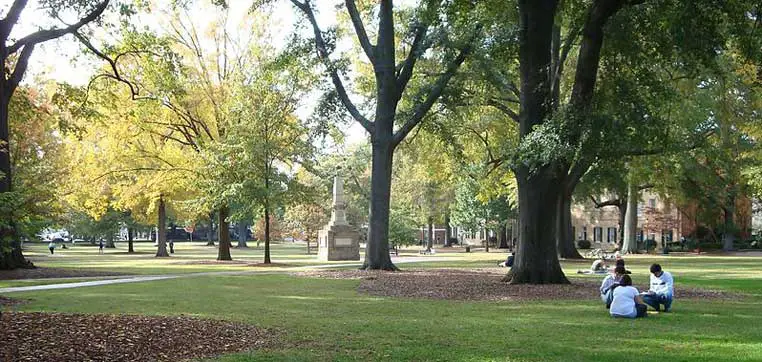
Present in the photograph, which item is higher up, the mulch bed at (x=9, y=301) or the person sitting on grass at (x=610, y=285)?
the person sitting on grass at (x=610, y=285)

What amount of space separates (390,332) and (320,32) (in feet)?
61.0

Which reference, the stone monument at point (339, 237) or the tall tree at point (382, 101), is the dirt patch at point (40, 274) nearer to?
the tall tree at point (382, 101)

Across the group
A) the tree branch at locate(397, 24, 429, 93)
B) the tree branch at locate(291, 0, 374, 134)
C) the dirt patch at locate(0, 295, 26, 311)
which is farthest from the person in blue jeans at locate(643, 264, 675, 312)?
the tree branch at locate(291, 0, 374, 134)

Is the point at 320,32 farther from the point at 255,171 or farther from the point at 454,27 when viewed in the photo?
the point at 255,171

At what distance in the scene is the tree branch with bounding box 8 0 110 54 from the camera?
75.5 feet

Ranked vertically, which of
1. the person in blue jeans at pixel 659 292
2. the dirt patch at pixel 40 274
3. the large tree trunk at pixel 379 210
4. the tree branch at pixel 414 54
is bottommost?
the dirt patch at pixel 40 274

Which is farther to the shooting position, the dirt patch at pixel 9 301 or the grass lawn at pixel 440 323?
the dirt patch at pixel 9 301

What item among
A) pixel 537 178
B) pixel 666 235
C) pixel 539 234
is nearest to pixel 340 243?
pixel 539 234

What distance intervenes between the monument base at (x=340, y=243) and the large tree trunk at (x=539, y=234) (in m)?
20.4

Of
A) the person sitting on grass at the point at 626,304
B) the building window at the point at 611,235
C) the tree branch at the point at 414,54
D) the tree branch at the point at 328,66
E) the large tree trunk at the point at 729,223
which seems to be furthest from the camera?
the building window at the point at 611,235

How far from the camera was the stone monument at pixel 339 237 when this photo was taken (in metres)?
39.2

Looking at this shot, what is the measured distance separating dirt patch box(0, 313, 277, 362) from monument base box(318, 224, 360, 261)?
1110 inches

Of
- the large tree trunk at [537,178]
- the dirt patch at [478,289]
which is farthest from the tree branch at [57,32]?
the large tree trunk at [537,178]

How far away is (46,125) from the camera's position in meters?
39.0
